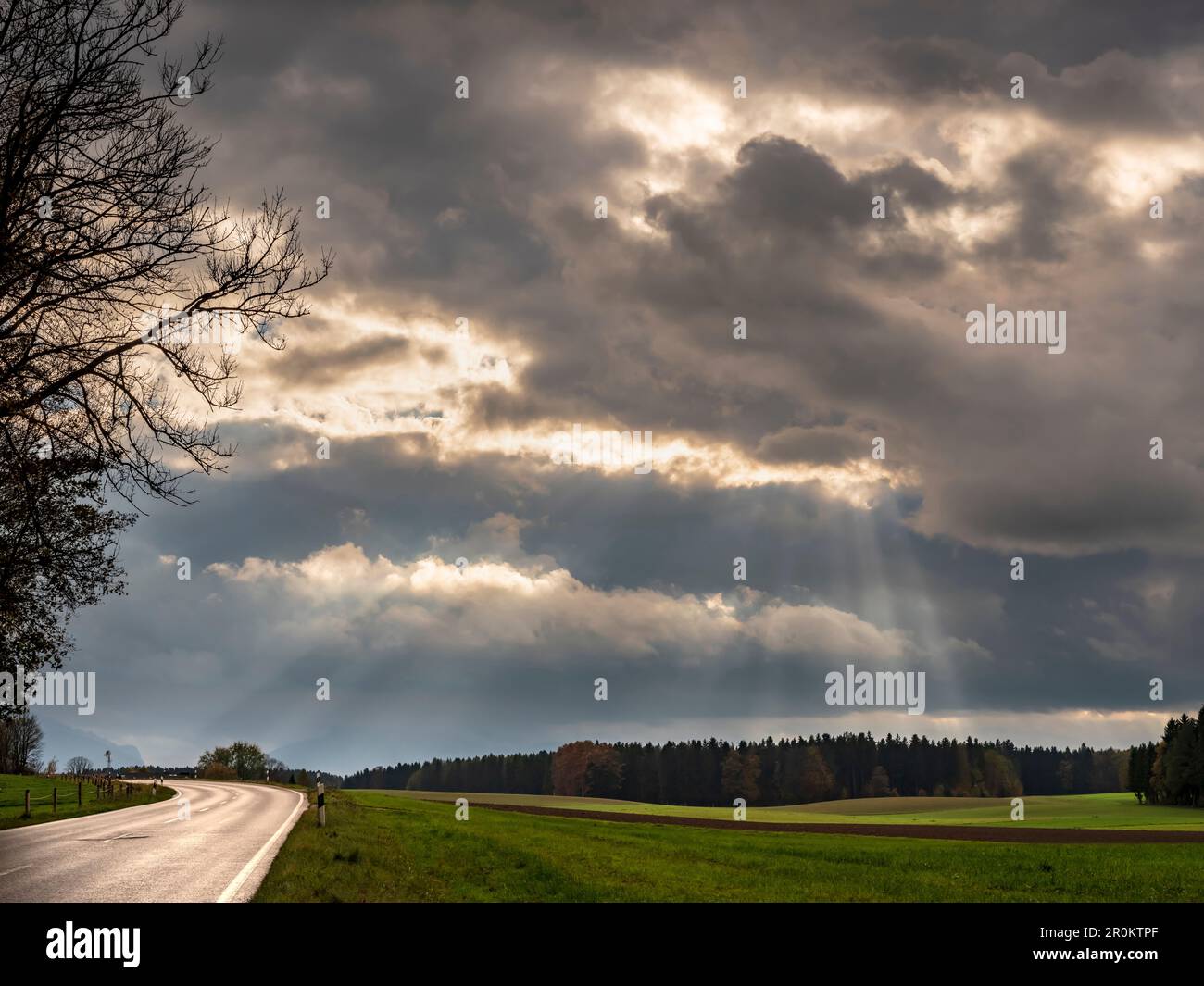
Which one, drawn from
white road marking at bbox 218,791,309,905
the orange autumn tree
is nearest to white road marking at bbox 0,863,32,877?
white road marking at bbox 218,791,309,905

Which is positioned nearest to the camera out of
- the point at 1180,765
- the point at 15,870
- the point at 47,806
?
the point at 15,870

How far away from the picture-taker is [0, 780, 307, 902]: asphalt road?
12828 mm

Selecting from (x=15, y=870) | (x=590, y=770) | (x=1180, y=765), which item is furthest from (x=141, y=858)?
(x=590, y=770)

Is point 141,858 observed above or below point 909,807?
above

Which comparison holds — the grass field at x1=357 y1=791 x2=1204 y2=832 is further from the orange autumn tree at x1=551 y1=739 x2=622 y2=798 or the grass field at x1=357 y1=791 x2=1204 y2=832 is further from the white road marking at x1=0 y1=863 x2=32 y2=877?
the white road marking at x1=0 y1=863 x2=32 y2=877

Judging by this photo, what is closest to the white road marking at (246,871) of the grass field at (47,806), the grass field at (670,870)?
the grass field at (670,870)

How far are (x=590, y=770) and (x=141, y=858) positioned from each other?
516ft

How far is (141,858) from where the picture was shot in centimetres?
1727

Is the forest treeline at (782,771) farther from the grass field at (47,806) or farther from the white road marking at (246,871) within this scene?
the white road marking at (246,871)

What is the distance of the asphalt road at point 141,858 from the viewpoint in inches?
505

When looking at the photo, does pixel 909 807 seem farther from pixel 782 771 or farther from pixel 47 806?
pixel 47 806

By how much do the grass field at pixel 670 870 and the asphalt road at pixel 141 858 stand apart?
2.36 ft

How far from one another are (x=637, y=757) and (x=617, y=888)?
570 ft
